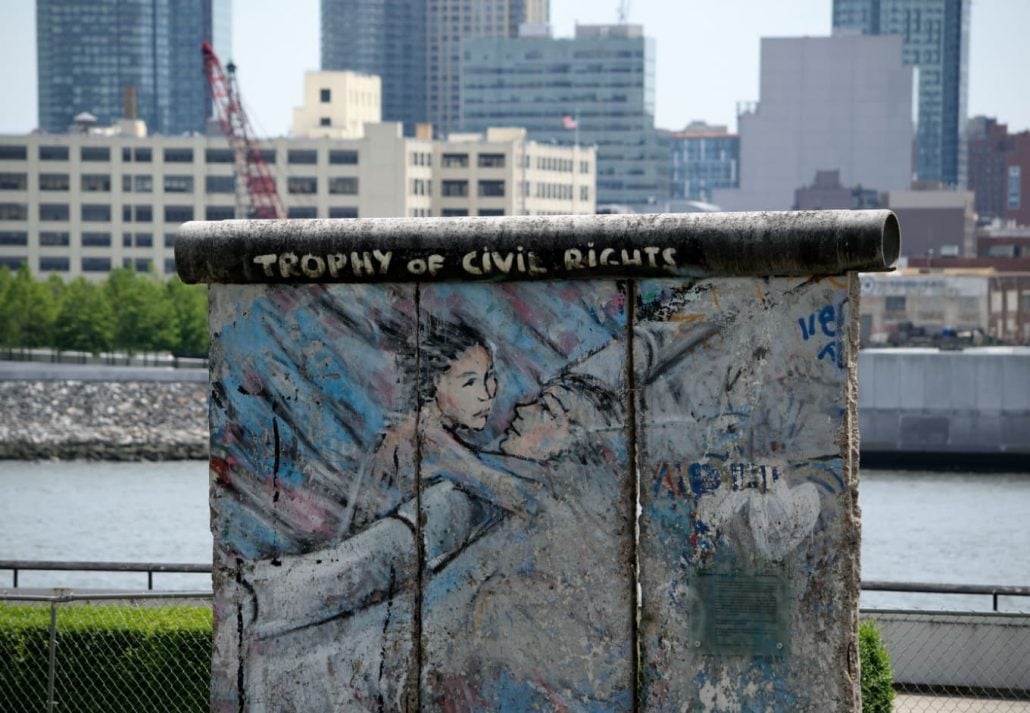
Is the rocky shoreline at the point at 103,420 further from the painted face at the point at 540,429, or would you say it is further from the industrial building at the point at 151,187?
the painted face at the point at 540,429

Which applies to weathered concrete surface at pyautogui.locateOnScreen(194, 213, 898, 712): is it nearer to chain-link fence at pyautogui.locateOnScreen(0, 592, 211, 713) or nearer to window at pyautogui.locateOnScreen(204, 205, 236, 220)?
chain-link fence at pyautogui.locateOnScreen(0, 592, 211, 713)

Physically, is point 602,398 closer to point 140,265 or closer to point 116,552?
point 116,552

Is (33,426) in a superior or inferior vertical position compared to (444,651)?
inferior

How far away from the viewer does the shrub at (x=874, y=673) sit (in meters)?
11.2

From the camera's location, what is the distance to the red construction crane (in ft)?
472

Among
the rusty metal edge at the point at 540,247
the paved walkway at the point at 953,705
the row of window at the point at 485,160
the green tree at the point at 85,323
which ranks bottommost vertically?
the green tree at the point at 85,323

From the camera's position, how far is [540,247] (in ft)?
23.5

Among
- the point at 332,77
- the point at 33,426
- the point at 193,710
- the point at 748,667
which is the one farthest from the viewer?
the point at 332,77

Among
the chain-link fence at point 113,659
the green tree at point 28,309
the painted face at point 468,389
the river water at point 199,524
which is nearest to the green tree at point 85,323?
the green tree at point 28,309

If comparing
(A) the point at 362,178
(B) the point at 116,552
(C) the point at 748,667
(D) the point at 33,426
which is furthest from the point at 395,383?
(A) the point at 362,178

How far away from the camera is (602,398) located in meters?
7.07

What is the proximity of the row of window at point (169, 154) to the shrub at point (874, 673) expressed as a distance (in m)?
142

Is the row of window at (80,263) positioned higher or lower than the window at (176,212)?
lower

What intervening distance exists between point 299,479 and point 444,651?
2.84ft
